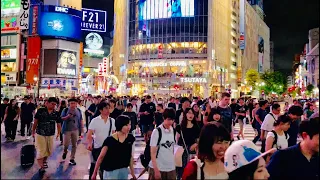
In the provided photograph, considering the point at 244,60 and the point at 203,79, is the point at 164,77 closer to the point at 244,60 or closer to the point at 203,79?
the point at 203,79

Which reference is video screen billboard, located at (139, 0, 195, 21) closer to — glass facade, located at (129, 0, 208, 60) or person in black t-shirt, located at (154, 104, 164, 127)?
glass facade, located at (129, 0, 208, 60)

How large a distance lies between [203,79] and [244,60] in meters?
37.7

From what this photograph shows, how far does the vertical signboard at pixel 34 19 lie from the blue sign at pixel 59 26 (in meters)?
0.73

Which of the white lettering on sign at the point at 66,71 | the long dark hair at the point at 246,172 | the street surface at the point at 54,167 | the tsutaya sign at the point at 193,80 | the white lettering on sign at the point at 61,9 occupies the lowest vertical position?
the street surface at the point at 54,167

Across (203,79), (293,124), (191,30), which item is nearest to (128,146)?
(293,124)

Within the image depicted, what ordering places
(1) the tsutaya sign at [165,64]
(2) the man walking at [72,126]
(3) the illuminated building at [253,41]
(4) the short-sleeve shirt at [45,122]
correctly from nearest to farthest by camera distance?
(4) the short-sleeve shirt at [45,122] < (2) the man walking at [72,126] < (1) the tsutaya sign at [165,64] < (3) the illuminated building at [253,41]

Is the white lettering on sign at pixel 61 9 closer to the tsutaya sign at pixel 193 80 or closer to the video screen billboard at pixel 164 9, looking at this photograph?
→ the video screen billboard at pixel 164 9

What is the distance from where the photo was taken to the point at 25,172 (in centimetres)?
826

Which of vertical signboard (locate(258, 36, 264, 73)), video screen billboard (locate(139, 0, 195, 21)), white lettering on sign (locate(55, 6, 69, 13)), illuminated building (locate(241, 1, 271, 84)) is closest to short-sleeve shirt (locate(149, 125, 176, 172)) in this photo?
video screen billboard (locate(139, 0, 195, 21))

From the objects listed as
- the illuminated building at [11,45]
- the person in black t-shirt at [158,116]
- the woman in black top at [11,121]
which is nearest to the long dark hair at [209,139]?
the person in black t-shirt at [158,116]

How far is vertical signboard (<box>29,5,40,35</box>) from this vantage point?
66.1 meters

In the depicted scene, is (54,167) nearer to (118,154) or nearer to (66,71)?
(118,154)

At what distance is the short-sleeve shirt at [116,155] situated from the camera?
457cm

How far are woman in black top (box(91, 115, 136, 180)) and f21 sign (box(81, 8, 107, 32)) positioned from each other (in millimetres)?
67380
